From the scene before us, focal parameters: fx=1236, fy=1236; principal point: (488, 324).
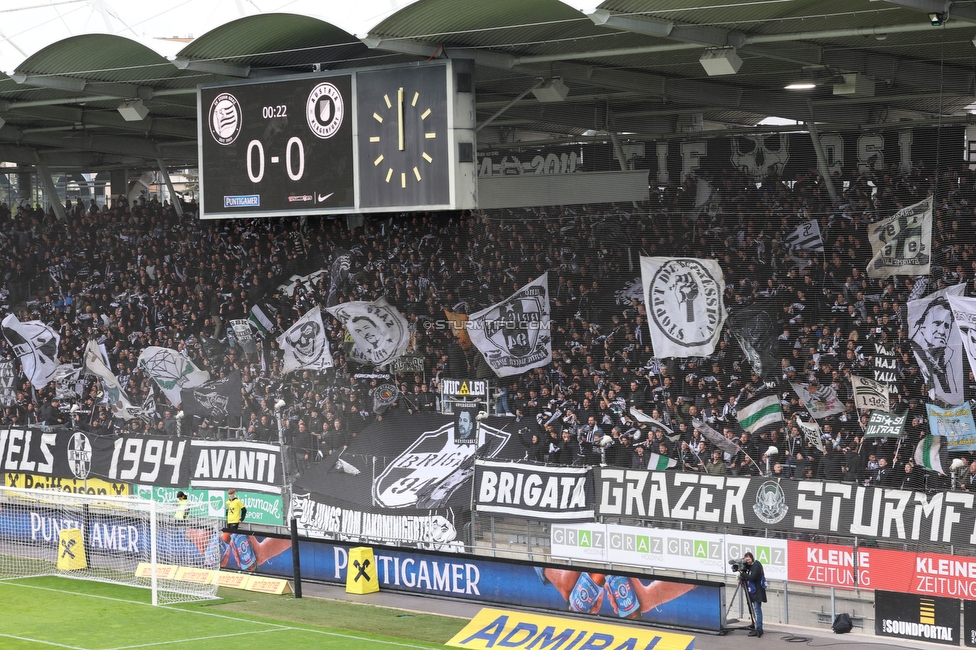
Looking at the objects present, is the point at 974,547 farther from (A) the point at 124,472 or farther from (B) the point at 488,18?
(A) the point at 124,472

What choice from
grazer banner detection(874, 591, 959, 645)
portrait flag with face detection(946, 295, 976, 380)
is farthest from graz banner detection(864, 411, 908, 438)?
grazer banner detection(874, 591, 959, 645)

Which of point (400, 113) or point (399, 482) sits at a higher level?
point (400, 113)

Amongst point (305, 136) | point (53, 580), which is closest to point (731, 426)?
point (305, 136)

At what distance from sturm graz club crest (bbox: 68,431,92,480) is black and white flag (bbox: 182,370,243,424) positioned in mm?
1965

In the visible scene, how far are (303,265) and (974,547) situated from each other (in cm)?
1228

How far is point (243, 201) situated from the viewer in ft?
57.1

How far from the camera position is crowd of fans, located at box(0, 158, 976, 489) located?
16750 mm

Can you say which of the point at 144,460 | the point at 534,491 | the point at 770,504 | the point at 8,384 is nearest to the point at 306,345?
the point at 144,460

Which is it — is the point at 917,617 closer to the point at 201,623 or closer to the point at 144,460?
the point at 201,623

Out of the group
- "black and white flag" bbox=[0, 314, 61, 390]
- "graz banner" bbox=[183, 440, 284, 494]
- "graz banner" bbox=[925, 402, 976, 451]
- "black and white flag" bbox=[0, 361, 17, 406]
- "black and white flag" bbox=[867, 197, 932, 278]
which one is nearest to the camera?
"graz banner" bbox=[925, 402, 976, 451]

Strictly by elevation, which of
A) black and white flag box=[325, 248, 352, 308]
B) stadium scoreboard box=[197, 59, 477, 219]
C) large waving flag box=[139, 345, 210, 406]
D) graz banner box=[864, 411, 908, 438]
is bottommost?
graz banner box=[864, 411, 908, 438]

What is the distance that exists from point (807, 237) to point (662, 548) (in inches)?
191

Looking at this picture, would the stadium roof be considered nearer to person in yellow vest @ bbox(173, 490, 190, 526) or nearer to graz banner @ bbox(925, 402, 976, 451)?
graz banner @ bbox(925, 402, 976, 451)

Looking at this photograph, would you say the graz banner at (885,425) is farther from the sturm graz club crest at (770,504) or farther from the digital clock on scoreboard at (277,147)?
the digital clock on scoreboard at (277,147)
